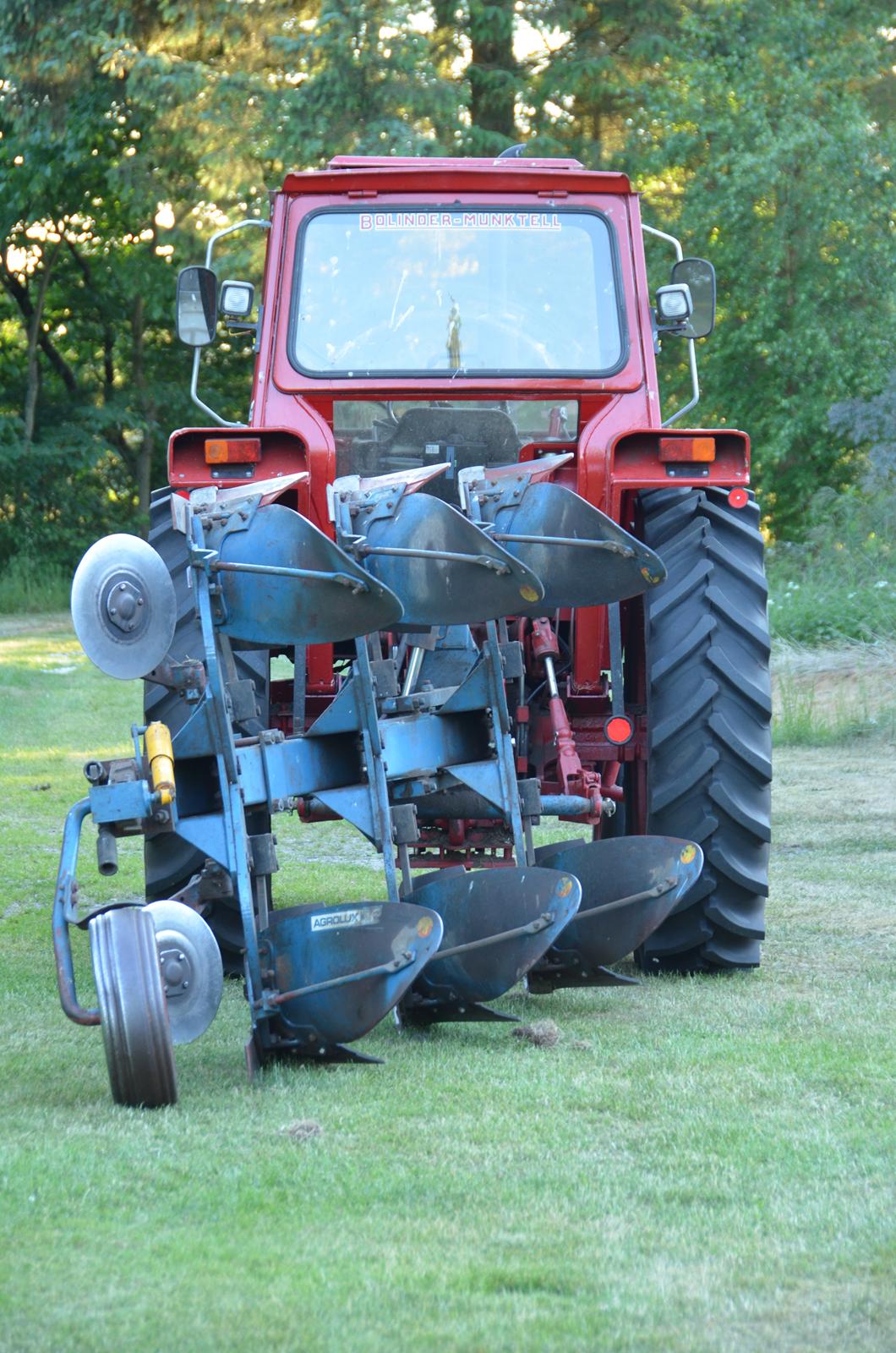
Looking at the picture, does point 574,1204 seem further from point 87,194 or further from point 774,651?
point 87,194

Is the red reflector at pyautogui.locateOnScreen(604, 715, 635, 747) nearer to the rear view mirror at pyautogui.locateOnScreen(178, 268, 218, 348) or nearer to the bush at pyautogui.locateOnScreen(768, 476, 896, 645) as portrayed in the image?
the rear view mirror at pyautogui.locateOnScreen(178, 268, 218, 348)

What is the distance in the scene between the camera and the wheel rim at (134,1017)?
3.79 metres

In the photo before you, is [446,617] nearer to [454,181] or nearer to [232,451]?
[232,451]

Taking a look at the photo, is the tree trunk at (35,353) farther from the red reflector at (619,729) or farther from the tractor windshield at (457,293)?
the red reflector at (619,729)

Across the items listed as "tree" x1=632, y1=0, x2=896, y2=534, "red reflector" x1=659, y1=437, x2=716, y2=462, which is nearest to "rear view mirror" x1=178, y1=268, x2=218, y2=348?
"red reflector" x1=659, y1=437, x2=716, y2=462

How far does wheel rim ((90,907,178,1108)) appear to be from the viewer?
3785 millimetres

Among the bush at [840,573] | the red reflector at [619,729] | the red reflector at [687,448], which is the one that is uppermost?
the red reflector at [687,448]

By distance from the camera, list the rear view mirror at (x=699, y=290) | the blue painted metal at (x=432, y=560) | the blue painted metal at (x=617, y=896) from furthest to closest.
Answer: the rear view mirror at (x=699, y=290) < the blue painted metal at (x=617, y=896) < the blue painted metal at (x=432, y=560)

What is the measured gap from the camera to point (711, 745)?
5.25 m

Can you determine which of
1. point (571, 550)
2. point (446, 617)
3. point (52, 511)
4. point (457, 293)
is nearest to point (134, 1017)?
point (446, 617)

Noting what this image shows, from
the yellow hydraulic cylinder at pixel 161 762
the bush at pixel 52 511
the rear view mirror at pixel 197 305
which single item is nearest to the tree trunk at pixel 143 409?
the bush at pixel 52 511

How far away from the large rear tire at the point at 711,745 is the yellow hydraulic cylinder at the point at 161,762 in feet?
5.60

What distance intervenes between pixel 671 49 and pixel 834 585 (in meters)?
9.44

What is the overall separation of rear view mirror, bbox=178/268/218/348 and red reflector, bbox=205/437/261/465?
124cm
